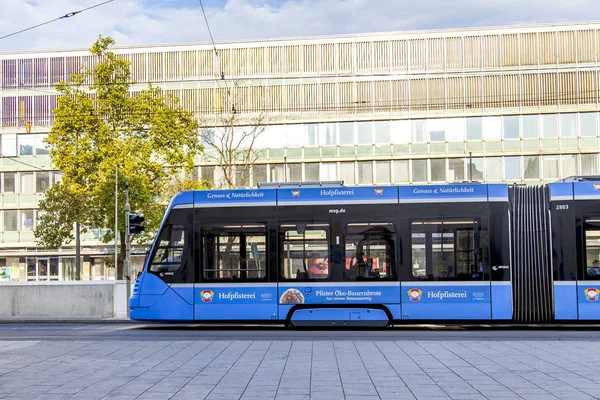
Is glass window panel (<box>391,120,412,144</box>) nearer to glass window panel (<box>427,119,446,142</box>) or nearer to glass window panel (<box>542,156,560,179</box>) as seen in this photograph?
glass window panel (<box>427,119,446,142</box>)

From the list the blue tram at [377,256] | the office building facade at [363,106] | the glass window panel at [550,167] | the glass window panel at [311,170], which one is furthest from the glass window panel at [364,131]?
the blue tram at [377,256]

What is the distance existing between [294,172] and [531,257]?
31866 mm

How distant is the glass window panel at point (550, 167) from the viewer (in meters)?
45.0

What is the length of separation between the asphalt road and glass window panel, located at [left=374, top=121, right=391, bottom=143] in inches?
1142

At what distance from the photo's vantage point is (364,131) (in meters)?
47.0

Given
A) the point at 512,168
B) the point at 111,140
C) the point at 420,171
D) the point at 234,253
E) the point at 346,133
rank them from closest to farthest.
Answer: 1. the point at 234,253
2. the point at 111,140
3. the point at 512,168
4. the point at 420,171
5. the point at 346,133

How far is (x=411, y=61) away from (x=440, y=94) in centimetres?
313

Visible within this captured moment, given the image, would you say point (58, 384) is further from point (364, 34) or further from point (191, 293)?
point (364, 34)

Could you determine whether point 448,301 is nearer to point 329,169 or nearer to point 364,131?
point 329,169

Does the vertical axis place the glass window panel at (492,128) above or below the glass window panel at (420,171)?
above

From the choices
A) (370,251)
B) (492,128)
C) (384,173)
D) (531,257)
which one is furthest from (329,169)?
(531,257)

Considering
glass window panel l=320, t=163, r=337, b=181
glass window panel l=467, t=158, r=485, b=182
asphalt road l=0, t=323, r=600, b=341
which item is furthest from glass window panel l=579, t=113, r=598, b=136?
asphalt road l=0, t=323, r=600, b=341

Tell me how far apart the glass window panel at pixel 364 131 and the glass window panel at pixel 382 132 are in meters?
0.41

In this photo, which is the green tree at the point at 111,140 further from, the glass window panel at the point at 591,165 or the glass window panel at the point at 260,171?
the glass window panel at the point at 591,165
